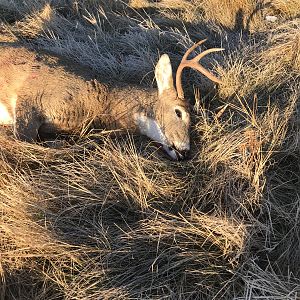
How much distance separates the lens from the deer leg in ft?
12.5

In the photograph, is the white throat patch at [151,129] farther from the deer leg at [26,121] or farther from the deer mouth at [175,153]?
the deer leg at [26,121]

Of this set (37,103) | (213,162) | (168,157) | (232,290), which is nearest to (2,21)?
(37,103)

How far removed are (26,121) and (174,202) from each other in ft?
4.38

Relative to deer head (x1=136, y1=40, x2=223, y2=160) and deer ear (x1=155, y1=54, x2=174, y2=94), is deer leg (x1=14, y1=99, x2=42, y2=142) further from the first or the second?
deer ear (x1=155, y1=54, x2=174, y2=94)

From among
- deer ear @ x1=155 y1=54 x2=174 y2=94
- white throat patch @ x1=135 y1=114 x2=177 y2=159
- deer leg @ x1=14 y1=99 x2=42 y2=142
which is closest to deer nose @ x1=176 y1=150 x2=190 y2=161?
white throat patch @ x1=135 y1=114 x2=177 y2=159

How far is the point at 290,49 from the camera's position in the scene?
16.1 feet

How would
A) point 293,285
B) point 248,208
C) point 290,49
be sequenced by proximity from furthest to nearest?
point 290,49, point 248,208, point 293,285

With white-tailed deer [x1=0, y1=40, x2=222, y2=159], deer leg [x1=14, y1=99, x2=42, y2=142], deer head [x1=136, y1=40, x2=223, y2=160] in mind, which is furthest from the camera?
deer head [x1=136, y1=40, x2=223, y2=160]

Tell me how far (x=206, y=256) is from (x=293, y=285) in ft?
1.74

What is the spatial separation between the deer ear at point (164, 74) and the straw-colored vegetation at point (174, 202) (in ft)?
0.97

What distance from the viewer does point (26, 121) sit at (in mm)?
3848

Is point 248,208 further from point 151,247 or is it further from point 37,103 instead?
point 37,103

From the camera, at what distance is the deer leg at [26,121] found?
12.5 ft

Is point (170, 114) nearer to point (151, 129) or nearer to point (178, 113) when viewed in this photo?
point (178, 113)
